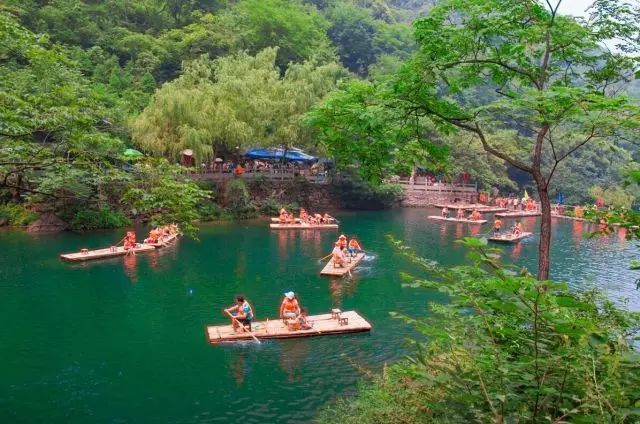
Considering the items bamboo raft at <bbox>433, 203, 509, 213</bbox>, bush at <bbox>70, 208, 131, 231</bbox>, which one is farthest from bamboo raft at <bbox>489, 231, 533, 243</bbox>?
bush at <bbox>70, 208, 131, 231</bbox>

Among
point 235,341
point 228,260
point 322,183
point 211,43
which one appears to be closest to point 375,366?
point 235,341

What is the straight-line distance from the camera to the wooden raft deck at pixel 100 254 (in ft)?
62.8

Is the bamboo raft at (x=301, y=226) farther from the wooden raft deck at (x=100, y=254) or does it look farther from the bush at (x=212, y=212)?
the wooden raft deck at (x=100, y=254)

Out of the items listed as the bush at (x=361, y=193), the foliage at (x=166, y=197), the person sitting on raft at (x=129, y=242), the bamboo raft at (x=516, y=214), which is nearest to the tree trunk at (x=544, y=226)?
the foliage at (x=166, y=197)

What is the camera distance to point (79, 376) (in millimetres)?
10266

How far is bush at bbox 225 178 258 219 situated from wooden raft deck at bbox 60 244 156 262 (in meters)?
10.3

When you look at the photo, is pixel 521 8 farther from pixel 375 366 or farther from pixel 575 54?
pixel 375 366

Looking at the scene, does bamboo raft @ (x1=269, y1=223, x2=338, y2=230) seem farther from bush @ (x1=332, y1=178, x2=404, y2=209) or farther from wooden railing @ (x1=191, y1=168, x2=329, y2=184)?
bush @ (x1=332, y1=178, x2=404, y2=209)

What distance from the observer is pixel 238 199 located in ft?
103

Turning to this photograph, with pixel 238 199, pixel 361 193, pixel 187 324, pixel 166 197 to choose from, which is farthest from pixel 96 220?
pixel 166 197

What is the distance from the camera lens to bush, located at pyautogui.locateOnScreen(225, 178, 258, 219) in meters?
31.2

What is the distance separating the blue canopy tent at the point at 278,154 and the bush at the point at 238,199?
313cm

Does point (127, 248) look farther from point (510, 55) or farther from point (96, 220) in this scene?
point (510, 55)

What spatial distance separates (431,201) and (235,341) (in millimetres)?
33268
